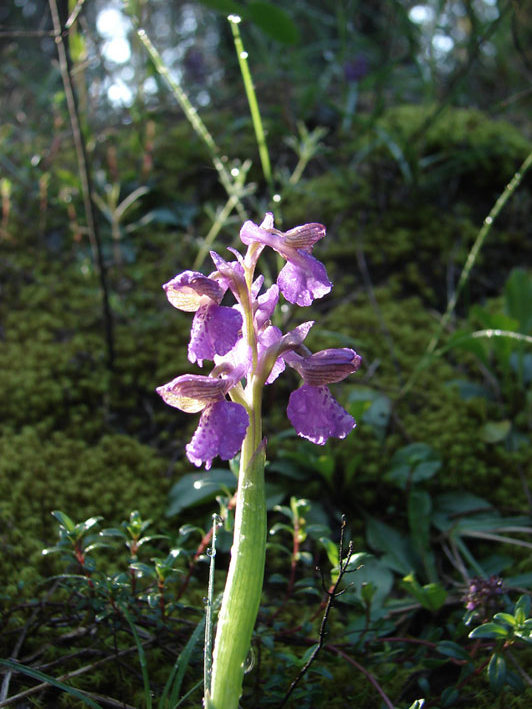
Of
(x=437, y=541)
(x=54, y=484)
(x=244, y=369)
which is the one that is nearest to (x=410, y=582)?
(x=437, y=541)

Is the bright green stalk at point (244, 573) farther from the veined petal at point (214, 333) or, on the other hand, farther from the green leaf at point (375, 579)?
the green leaf at point (375, 579)

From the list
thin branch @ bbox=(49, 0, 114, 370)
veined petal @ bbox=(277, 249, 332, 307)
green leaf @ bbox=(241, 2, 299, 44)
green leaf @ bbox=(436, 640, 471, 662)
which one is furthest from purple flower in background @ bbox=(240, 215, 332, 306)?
green leaf @ bbox=(241, 2, 299, 44)

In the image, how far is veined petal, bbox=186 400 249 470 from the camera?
108cm

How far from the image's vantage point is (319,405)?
1.18 meters

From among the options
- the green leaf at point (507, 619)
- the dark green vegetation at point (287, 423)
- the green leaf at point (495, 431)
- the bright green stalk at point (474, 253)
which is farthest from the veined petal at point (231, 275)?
the green leaf at point (495, 431)

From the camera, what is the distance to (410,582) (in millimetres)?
1569

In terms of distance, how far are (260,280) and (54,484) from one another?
1151 mm

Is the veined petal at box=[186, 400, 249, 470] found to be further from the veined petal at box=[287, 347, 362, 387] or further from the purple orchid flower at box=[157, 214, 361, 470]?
the veined petal at box=[287, 347, 362, 387]

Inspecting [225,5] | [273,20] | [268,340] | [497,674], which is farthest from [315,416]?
[273,20]

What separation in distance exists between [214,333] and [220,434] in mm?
187

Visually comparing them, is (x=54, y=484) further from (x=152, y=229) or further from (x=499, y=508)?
(x=152, y=229)

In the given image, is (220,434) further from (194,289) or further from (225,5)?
(225,5)

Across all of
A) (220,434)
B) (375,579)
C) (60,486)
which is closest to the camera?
(220,434)

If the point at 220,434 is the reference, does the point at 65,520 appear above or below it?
below
